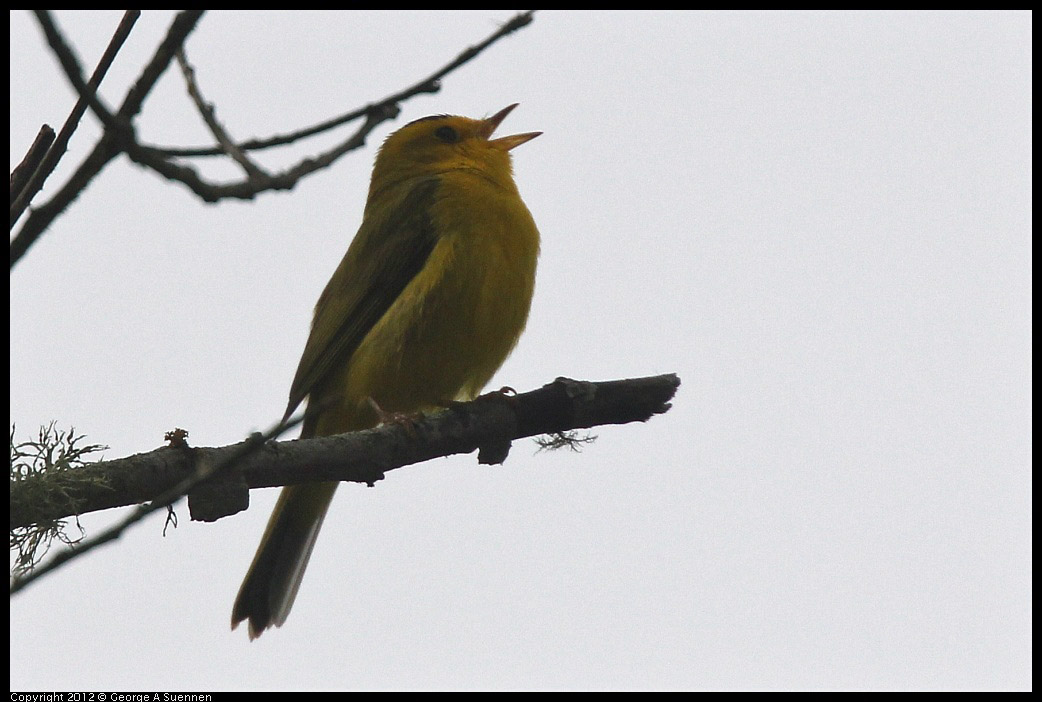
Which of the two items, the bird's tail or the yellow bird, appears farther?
the bird's tail

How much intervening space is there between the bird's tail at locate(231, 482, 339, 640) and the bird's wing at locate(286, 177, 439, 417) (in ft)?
1.70

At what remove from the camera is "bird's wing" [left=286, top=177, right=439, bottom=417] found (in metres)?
Answer: 5.39

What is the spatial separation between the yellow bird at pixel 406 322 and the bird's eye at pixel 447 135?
0.62 metres

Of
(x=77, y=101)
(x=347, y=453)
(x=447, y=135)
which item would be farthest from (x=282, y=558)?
(x=77, y=101)

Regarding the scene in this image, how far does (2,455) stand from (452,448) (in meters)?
2.07

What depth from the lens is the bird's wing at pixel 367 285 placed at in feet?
17.7

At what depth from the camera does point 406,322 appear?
513cm

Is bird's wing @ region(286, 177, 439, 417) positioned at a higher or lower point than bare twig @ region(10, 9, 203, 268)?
higher

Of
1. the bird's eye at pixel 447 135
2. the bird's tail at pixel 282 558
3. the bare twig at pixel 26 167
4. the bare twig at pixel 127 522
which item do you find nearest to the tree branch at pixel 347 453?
the bare twig at pixel 26 167

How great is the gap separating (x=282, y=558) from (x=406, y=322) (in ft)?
4.76

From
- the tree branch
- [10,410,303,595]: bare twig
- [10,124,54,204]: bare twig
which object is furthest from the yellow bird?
[10,410,303,595]: bare twig

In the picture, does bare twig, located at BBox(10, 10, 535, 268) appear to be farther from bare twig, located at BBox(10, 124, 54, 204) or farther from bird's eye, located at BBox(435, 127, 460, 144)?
bird's eye, located at BBox(435, 127, 460, 144)

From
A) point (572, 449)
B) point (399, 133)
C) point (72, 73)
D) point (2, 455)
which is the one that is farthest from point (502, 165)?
point (72, 73)

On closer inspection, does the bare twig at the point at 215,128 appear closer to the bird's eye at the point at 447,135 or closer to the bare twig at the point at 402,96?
the bare twig at the point at 402,96
